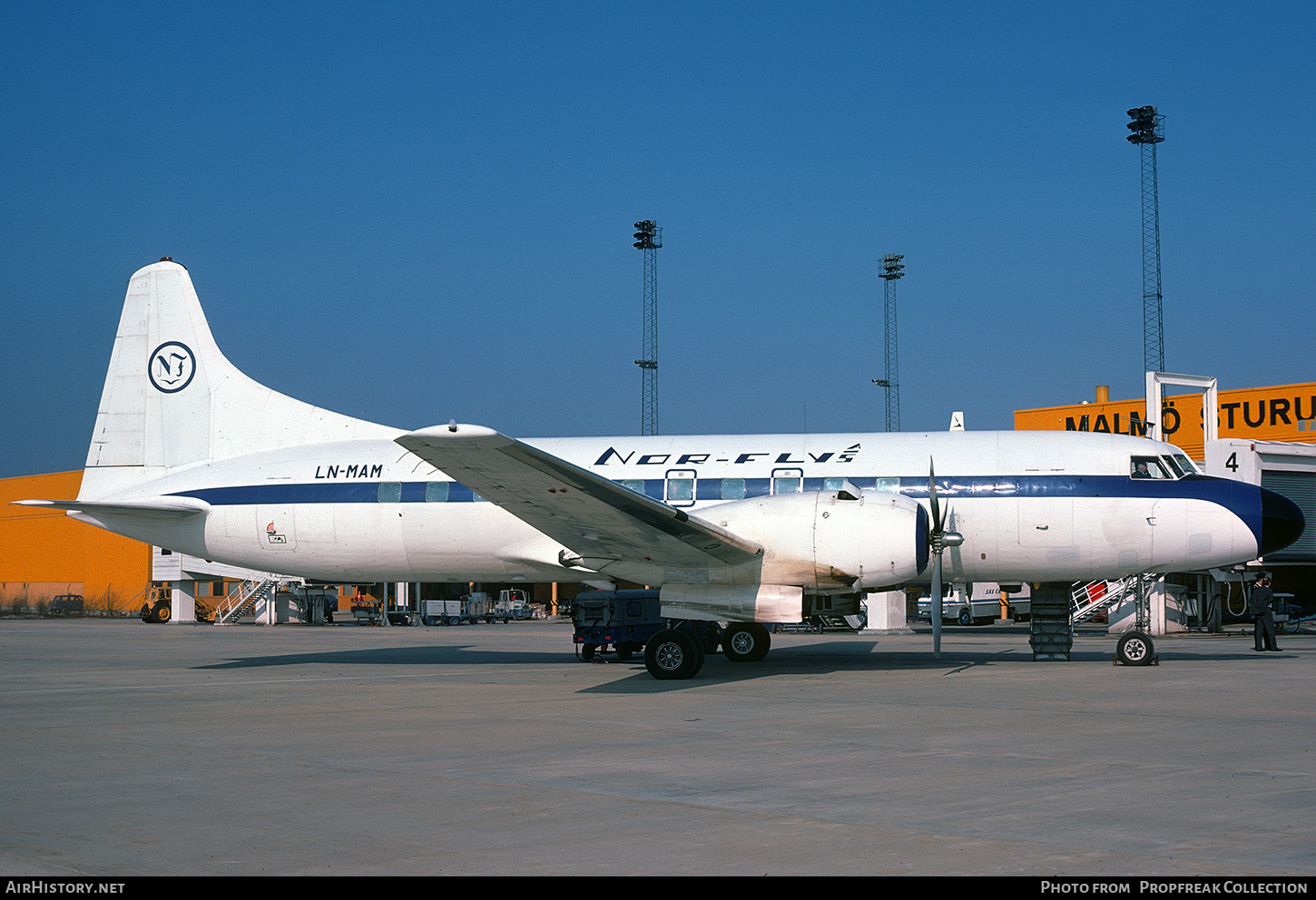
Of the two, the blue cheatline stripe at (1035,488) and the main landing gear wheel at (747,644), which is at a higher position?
the blue cheatline stripe at (1035,488)

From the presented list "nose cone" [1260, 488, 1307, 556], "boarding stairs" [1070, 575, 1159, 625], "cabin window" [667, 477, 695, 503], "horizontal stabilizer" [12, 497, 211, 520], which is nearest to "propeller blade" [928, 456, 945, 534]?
"cabin window" [667, 477, 695, 503]

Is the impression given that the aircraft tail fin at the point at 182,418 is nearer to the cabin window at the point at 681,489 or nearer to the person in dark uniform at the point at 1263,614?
the cabin window at the point at 681,489

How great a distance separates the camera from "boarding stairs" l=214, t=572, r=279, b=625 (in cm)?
4703

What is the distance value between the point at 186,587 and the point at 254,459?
3212cm

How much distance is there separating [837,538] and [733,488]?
3176 mm

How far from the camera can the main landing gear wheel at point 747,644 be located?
67.9 feet

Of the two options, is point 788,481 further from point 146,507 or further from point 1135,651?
point 146,507

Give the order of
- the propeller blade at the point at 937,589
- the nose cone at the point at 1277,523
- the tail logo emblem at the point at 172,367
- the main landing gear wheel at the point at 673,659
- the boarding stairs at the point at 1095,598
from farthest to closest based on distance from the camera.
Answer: the boarding stairs at the point at 1095,598
the tail logo emblem at the point at 172,367
the nose cone at the point at 1277,523
the propeller blade at the point at 937,589
the main landing gear wheel at the point at 673,659

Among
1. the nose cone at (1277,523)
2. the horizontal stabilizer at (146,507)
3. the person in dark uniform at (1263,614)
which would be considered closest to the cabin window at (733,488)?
the nose cone at (1277,523)

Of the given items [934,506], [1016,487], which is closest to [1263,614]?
[1016,487]

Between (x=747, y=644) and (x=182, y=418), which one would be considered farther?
(x=182, y=418)

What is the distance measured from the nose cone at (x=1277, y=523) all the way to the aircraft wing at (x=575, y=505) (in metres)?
8.68

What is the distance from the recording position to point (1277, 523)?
1820 cm

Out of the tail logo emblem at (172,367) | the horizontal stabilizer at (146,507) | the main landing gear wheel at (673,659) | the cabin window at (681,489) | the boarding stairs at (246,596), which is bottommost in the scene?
the boarding stairs at (246,596)
